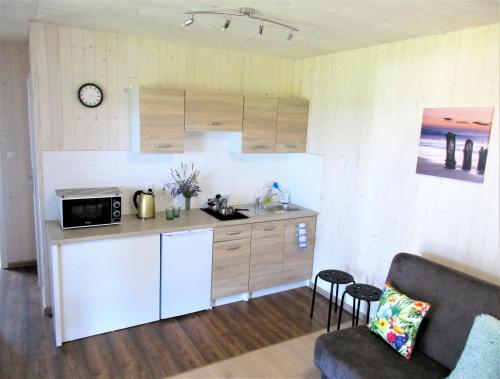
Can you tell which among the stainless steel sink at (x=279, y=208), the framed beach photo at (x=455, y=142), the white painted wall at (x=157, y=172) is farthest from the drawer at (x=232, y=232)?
the framed beach photo at (x=455, y=142)

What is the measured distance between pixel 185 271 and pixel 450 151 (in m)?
2.37

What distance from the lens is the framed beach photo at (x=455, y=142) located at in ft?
8.45

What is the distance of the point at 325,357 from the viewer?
7.95ft

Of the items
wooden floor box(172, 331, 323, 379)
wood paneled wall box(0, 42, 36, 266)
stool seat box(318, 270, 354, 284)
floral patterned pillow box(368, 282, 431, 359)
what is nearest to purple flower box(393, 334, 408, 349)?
floral patterned pillow box(368, 282, 431, 359)

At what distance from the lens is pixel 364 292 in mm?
3010

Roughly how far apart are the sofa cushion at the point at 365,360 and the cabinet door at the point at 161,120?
81.2 inches

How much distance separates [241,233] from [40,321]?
1925 mm

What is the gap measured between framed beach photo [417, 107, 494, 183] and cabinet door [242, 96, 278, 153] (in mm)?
1489

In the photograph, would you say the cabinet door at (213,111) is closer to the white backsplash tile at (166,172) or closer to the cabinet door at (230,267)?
the white backsplash tile at (166,172)

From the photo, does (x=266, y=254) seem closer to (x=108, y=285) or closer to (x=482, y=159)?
(x=108, y=285)

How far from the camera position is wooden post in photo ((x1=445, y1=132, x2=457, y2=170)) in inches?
107

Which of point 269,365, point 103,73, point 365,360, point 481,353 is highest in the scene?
point 103,73

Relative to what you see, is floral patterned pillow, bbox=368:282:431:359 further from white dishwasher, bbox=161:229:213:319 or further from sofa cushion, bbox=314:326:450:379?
white dishwasher, bbox=161:229:213:319

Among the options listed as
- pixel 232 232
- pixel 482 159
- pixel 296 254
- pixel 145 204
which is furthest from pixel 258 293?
pixel 482 159
